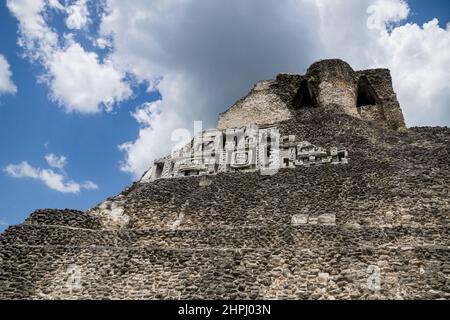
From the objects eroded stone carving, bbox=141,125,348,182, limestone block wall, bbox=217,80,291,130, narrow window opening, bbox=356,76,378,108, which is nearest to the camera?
eroded stone carving, bbox=141,125,348,182

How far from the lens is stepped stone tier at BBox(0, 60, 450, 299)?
651cm

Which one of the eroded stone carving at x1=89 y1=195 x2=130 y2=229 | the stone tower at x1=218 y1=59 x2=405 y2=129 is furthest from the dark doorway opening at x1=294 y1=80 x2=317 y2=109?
Result: the eroded stone carving at x1=89 y1=195 x2=130 y2=229

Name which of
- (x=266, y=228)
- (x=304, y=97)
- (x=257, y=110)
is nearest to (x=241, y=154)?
(x=266, y=228)

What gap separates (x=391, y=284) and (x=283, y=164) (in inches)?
228

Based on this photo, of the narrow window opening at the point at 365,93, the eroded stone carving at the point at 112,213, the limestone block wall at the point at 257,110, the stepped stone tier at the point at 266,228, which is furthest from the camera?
the narrow window opening at the point at 365,93

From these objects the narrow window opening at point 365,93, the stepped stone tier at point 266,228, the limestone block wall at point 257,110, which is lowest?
the stepped stone tier at point 266,228

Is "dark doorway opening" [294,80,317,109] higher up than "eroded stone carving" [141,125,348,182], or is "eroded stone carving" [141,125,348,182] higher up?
"dark doorway opening" [294,80,317,109]

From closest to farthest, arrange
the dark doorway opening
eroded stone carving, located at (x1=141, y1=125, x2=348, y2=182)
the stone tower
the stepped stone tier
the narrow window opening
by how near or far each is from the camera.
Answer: the stepped stone tier < eroded stone carving, located at (x1=141, y1=125, x2=348, y2=182) < the stone tower < the narrow window opening < the dark doorway opening

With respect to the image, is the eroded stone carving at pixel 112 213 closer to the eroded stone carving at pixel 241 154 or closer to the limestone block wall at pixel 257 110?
the eroded stone carving at pixel 241 154

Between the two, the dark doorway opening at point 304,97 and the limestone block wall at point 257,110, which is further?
the dark doorway opening at point 304,97

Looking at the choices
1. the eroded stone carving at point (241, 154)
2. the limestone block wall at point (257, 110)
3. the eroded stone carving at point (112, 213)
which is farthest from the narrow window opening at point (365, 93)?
the eroded stone carving at point (112, 213)

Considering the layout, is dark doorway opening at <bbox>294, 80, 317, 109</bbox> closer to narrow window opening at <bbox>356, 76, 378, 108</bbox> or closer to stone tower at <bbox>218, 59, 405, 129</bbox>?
stone tower at <bbox>218, 59, 405, 129</bbox>

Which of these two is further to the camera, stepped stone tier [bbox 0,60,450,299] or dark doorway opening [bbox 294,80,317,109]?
dark doorway opening [bbox 294,80,317,109]

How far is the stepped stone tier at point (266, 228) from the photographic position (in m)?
6.51
